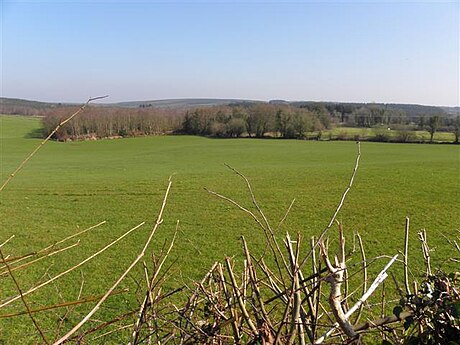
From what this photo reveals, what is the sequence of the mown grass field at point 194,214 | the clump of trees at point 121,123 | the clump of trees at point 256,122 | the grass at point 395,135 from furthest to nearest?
1. the clump of trees at point 256,122
2. the clump of trees at point 121,123
3. the grass at point 395,135
4. the mown grass field at point 194,214

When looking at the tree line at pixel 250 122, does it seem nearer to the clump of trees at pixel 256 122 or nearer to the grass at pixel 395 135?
the clump of trees at pixel 256 122

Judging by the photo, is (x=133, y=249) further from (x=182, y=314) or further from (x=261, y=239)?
(x=182, y=314)

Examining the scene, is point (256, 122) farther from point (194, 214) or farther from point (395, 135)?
point (194, 214)

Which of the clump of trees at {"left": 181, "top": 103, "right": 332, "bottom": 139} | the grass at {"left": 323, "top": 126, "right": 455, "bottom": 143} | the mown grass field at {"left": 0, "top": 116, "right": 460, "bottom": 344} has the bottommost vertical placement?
the mown grass field at {"left": 0, "top": 116, "right": 460, "bottom": 344}

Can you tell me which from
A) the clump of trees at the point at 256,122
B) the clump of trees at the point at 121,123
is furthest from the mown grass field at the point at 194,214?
the clump of trees at the point at 256,122

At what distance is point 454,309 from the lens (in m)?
1.22

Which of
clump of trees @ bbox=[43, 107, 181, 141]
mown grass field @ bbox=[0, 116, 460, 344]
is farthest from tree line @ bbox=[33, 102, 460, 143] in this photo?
mown grass field @ bbox=[0, 116, 460, 344]

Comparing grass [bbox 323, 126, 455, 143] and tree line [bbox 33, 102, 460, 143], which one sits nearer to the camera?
grass [bbox 323, 126, 455, 143]

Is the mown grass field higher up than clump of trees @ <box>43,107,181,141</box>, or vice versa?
clump of trees @ <box>43,107,181,141</box>

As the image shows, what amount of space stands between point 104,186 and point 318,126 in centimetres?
5879

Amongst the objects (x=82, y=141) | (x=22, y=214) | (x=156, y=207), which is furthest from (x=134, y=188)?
(x=82, y=141)

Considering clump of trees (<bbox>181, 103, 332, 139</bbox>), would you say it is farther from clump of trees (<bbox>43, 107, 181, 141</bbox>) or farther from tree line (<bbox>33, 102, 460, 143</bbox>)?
clump of trees (<bbox>43, 107, 181, 141</bbox>)

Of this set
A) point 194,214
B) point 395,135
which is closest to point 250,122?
point 395,135

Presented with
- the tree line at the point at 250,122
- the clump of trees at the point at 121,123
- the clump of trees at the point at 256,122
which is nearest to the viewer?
the tree line at the point at 250,122
